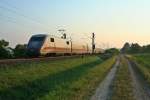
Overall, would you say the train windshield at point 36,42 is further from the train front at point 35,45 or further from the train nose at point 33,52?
the train nose at point 33,52

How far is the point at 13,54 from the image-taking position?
48094 mm

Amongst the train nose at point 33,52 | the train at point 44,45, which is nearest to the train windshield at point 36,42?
the train at point 44,45

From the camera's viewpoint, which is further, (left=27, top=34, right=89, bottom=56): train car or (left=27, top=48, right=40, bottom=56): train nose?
(left=27, top=34, right=89, bottom=56): train car

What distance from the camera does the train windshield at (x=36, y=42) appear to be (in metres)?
48.2

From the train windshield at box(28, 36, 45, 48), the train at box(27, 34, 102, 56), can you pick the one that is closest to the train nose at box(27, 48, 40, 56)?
the train at box(27, 34, 102, 56)

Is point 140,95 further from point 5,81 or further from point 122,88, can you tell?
point 5,81

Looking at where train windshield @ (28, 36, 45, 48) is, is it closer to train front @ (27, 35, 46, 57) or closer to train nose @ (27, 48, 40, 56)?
train front @ (27, 35, 46, 57)

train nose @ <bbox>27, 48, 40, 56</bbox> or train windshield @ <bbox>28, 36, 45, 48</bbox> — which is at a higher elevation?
train windshield @ <bbox>28, 36, 45, 48</bbox>

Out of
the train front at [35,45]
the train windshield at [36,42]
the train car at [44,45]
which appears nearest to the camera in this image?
the train front at [35,45]

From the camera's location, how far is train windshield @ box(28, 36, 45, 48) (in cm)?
4816

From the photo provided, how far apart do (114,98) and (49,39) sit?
3389cm

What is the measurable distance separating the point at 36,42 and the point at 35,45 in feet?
2.24

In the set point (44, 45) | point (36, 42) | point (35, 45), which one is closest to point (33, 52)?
point (35, 45)

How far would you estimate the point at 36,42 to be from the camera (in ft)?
160
